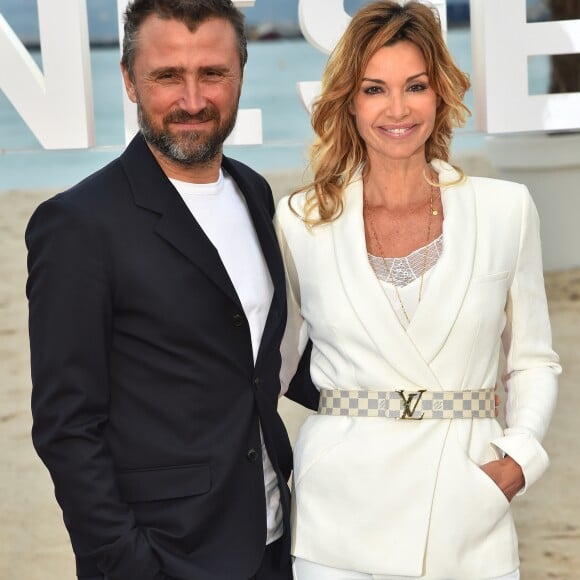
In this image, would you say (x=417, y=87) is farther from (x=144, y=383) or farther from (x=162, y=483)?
(x=162, y=483)

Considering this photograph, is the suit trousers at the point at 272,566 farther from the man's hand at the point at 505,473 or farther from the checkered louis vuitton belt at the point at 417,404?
the man's hand at the point at 505,473

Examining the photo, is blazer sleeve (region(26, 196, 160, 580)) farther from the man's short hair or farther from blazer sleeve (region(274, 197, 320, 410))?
blazer sleeve (region(274, 197, 320, 410))

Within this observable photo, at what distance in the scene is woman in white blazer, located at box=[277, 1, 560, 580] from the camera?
2.82 metres

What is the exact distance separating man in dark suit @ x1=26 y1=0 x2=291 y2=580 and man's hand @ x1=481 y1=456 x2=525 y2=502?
473 mm

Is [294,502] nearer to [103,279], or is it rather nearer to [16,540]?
[103,279]

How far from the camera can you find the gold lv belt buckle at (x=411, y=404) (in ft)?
9.27

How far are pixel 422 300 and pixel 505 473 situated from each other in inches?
17.3

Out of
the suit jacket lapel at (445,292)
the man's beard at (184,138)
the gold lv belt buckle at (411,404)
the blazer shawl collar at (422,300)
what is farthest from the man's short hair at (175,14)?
the gold lv belt buckle at (411,404)

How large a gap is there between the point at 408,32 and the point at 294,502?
1.14 metres

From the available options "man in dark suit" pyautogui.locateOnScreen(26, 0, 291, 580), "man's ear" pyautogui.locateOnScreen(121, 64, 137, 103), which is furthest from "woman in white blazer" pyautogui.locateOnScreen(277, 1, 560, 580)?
"man's ear" pyautogui.locateOnScreen(121, 64, 137, 103)

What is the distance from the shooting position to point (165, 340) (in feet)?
8.63

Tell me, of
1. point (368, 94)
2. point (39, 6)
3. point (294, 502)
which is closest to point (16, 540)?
point (39, 6)

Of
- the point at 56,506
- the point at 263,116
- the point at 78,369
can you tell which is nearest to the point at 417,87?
the point at 78,369

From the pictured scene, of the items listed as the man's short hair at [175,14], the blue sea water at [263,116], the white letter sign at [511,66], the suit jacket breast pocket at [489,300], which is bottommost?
the blue sea water at [263,116]
